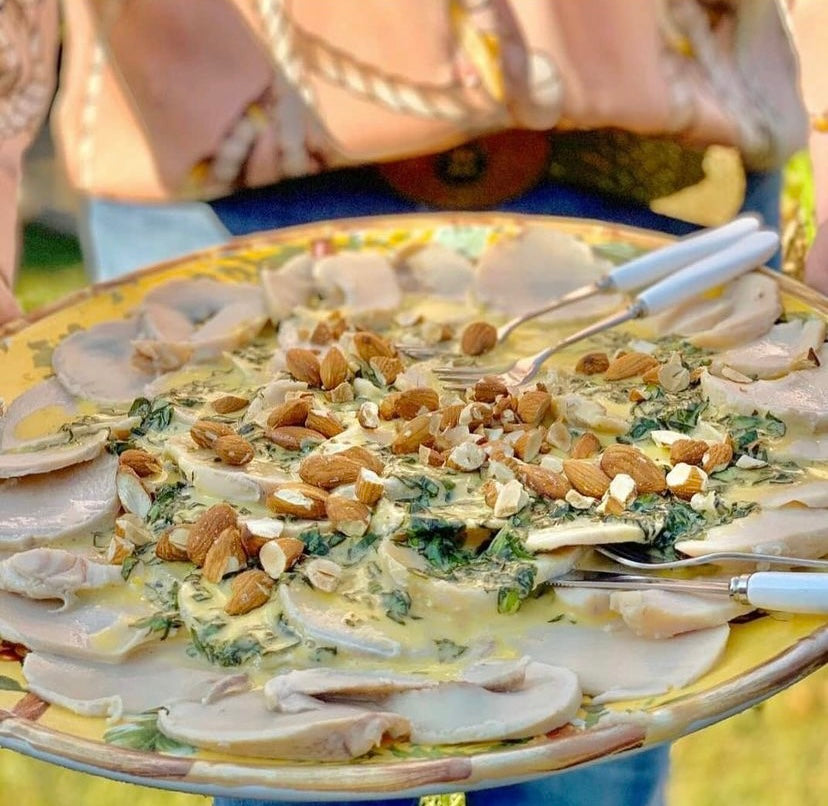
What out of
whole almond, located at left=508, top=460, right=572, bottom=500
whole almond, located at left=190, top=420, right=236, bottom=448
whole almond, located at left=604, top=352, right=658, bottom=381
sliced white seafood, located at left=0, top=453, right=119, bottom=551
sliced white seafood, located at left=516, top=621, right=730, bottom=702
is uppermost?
whole almond, located at left=190, top=420, right=236, bottom=448

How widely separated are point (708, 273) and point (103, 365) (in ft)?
2.07

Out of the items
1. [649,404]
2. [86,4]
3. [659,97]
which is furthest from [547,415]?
[86,4]

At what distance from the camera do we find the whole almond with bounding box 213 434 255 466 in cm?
96

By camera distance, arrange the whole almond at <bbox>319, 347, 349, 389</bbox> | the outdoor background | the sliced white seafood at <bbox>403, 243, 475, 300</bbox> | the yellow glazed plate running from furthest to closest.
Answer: the outdoor background
the sliced white seafood at <bbox>403, 243, 475, 300</bbox>
the whole almond at <bbox>319, 347, 349, 389</bbox>
the yellow glazed plate

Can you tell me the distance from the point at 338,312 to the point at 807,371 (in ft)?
1.64

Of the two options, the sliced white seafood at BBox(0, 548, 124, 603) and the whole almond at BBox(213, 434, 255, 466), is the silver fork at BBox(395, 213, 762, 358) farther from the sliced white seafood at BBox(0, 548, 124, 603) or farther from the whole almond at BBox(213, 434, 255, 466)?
the sliced white seafood at BBox(0, 548, 124, 603)

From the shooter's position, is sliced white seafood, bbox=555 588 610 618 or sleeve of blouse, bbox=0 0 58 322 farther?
sleeve of blouse, bbox=0 0 58 322

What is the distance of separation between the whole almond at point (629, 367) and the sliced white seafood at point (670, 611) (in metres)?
0.36

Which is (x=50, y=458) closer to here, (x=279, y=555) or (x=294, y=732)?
(x=279, y=555)

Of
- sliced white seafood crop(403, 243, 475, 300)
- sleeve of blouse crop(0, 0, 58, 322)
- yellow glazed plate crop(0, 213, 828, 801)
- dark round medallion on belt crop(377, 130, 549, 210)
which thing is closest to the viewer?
yellow glazed plate crop(0, 213, 828, 801)

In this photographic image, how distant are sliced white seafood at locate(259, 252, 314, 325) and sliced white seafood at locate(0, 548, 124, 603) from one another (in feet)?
1.59

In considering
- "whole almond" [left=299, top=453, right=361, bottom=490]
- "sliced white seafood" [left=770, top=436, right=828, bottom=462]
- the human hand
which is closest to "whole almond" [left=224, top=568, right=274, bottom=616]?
"whole almond" [left=299, top=453, right=361, bottom=490]

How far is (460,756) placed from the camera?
686 millimetres

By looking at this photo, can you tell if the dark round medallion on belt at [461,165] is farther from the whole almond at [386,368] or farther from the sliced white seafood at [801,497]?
the sliced white seafood at [801,497]
